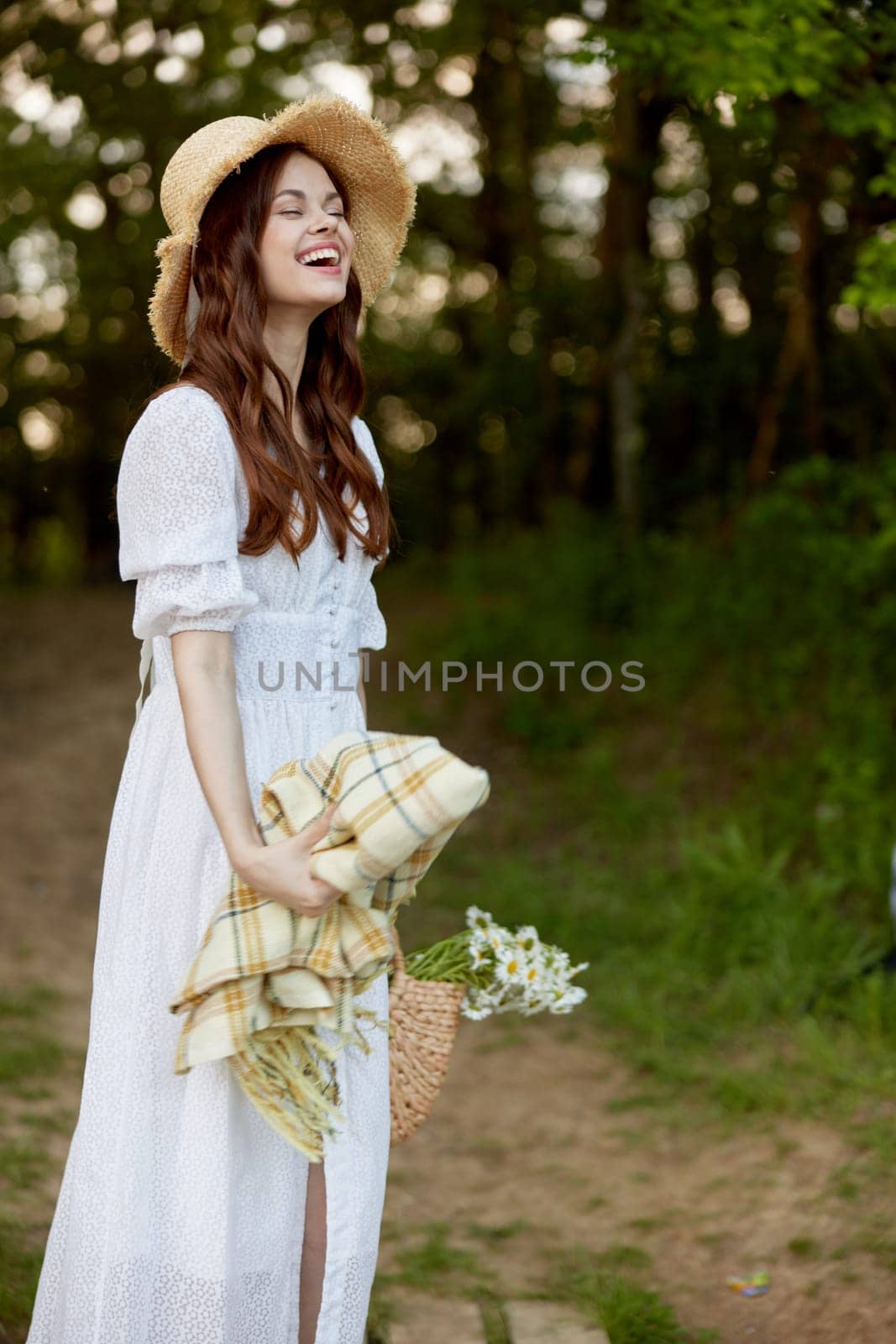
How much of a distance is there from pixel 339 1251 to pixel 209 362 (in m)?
1.25

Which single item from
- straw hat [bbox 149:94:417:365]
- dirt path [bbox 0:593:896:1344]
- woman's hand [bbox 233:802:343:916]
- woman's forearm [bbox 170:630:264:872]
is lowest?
dirt path [bbox 0:593:896:1344]

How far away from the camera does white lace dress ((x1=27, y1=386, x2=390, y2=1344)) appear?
1886 millimetres

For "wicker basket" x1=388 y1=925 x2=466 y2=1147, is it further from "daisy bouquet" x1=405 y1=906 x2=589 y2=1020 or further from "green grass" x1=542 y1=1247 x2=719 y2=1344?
"green grass" x1=542 y1=1247 x2=719 y2=1344

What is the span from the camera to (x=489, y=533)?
10375mm

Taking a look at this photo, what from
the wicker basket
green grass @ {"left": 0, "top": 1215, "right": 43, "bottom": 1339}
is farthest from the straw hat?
green grass @ {"left": 0, "top": 1215, "right": 43, "bottom": 1339}

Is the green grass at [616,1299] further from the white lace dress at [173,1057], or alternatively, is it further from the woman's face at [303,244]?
the woman's face at [303,244]

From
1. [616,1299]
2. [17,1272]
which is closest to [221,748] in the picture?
[17,1272]

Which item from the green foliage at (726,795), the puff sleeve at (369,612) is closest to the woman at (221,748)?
the puff sleeve at (369,612)

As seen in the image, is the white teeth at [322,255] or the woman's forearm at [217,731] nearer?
the woman's forearm at [217,731]

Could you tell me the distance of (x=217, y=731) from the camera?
1.83m

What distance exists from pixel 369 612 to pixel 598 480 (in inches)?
300

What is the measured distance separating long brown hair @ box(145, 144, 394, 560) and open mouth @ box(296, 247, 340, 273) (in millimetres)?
70

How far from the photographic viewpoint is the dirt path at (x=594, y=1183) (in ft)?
10.3

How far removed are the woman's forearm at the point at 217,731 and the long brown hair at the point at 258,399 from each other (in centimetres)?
16
